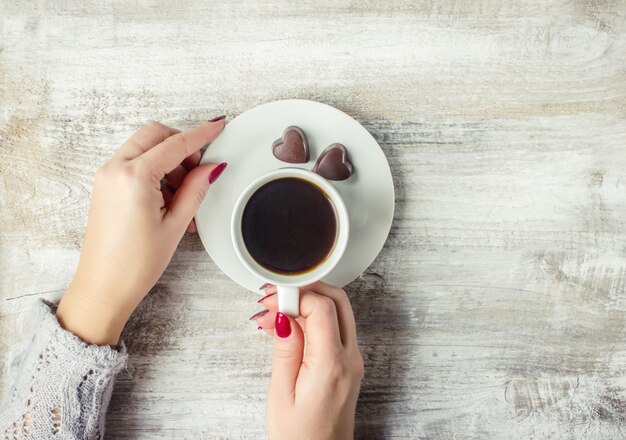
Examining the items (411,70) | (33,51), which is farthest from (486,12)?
(33,51)

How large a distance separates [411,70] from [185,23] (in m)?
0.49

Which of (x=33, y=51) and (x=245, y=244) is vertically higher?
(x=33, y=51)

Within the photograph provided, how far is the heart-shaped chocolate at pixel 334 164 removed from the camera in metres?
1.01

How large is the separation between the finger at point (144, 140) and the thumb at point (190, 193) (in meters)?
0.10

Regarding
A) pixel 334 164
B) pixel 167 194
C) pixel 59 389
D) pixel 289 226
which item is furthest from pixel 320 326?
pixel 59 389

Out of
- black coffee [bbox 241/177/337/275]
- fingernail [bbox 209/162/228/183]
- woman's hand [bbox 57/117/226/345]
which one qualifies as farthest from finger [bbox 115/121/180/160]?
black coffee [bbox 241/177/337/275]

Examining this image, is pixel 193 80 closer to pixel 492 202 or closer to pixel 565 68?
pixel 492 202


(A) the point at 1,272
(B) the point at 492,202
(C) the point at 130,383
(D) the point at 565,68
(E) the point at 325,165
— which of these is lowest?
(C) the point at 130,383

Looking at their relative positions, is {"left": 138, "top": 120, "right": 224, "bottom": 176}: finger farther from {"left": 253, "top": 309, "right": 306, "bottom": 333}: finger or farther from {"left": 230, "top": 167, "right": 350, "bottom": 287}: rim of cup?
{"left": 253, "top": 309, "right": 306, "bottom": 333}: finger

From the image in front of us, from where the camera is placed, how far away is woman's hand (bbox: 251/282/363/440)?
3.05ft

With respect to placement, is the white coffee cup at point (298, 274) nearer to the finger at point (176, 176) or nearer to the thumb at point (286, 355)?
the thumb at point (286, 355)

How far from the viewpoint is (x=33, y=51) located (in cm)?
115

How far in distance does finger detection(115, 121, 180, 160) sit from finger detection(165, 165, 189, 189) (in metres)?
0.06

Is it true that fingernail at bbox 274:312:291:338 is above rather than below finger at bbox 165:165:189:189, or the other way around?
below
